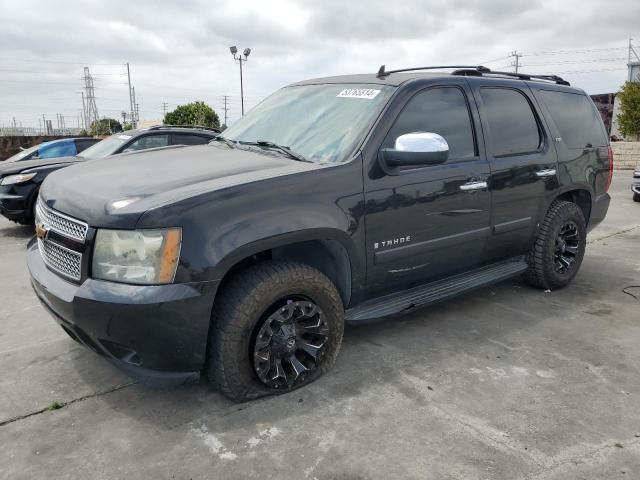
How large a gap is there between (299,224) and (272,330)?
577 millimetres

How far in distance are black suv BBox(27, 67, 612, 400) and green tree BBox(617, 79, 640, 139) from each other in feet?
81.9

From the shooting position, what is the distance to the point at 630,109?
83.2ft

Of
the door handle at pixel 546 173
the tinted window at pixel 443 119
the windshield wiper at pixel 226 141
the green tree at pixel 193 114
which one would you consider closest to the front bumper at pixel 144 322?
the windshield wiper at pixel 226 141

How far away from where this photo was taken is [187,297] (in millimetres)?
2402

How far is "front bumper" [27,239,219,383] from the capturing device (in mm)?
Answer: 2357

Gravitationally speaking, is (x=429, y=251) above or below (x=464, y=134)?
below

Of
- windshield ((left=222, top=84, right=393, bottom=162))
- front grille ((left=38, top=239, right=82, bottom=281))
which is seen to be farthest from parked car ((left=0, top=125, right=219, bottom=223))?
front grille ((left=38, top=239, right=82, bottom=281))

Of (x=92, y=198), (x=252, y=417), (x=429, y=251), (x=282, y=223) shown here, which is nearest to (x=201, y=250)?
(x=282, y=223)

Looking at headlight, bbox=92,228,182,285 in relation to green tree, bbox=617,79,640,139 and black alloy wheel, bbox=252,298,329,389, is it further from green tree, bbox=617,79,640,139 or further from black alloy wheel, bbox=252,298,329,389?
green tree, bbox=617,79,640,139

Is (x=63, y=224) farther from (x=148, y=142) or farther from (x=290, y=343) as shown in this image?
(x=148, y=142)

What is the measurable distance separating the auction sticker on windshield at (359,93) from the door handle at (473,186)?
859 mm

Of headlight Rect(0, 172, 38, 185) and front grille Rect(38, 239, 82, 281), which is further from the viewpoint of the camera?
headlight Rect(0, 172, 38, 185)

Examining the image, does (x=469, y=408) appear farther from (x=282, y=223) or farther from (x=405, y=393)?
(x=282, y=223)

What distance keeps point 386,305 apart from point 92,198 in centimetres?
184
